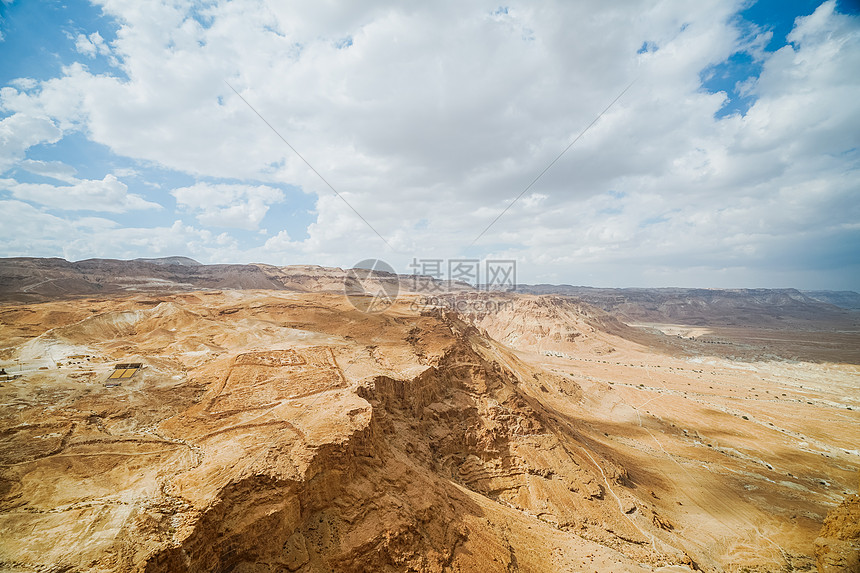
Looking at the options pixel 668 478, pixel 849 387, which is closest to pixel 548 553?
pixel 668 478

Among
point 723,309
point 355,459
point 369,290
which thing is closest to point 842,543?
point 355,459

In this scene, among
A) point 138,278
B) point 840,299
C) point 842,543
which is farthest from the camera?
point 840,299

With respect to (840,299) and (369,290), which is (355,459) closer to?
(369,290)

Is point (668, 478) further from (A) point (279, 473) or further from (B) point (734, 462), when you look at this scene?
(A) point (279, 473)

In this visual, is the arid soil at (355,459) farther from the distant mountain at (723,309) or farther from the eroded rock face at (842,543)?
the distant mountain at (723,309)

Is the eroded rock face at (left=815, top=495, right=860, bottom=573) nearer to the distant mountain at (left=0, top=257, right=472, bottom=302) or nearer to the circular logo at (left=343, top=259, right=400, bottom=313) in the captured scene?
the circular logo at (left=343, top=259, right=400, bottom=313)

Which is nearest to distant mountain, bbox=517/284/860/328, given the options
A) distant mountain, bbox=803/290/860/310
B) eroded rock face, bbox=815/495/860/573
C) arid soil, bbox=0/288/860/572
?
distant mountain, bbox=803/290/860/310
